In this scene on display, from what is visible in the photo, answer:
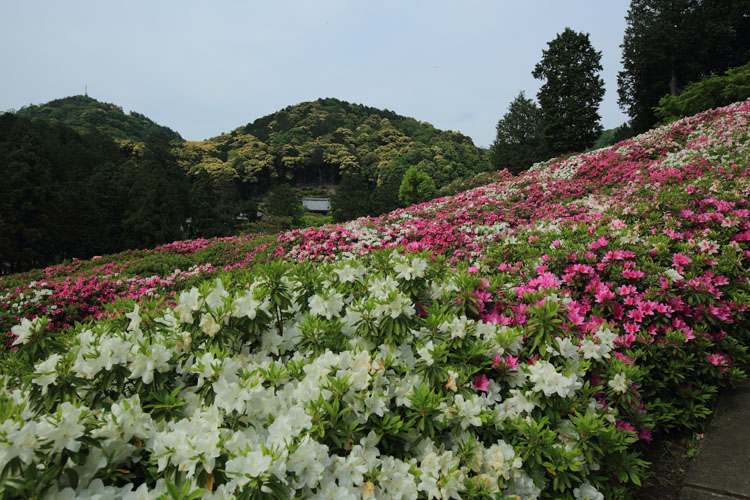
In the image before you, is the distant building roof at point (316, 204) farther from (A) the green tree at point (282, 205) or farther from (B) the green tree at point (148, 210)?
(B) the green tree at point (148, 210)

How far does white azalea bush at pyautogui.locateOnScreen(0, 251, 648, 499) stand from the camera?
111 centimetres

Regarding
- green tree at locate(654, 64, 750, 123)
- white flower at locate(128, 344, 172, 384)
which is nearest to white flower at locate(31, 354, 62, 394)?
white flower at locate(128, 344, 172, 384)

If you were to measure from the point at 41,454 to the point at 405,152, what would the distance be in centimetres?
5620

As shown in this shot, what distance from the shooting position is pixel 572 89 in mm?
20781

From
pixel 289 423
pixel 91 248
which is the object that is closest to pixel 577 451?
pixel 289 423

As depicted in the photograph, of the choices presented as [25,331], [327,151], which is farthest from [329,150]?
[25,331]

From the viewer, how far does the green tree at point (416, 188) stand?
3728 cm

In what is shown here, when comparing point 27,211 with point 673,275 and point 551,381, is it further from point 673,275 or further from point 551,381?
point 673,275

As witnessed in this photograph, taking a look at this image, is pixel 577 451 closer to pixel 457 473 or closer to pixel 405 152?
pixel 457 473

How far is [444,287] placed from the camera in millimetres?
2043

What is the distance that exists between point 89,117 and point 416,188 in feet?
162

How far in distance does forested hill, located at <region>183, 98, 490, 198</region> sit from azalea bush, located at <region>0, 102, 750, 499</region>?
4068 centimetres

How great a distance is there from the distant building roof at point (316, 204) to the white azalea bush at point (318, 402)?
169 ft

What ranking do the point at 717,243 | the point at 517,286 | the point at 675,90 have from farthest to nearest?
the point at 675,90 → the point at 717,243 → the point at 517,286
